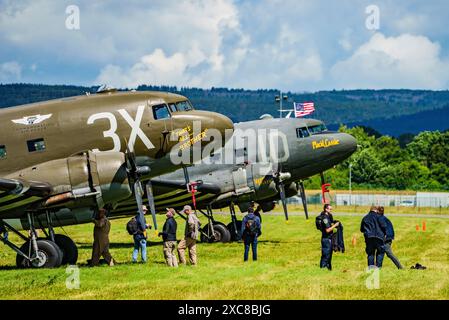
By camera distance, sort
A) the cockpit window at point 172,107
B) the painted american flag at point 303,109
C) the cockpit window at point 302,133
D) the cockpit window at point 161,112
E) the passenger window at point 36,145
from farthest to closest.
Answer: the painted american flag at point 303,109 < the cockpit window at point 302,133 < the cockpit window at point 172,107 < the cockpit window at point 161,112 < the passenger window at point 36,145

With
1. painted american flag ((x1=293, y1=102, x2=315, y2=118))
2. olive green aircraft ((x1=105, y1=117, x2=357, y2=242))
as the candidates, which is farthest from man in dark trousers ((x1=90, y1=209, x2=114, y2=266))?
painted american flag ((x1=293, y1=102, x2=315, y2=118))

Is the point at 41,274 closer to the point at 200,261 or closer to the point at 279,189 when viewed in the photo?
the point at 200,261

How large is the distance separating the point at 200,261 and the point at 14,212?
949cm

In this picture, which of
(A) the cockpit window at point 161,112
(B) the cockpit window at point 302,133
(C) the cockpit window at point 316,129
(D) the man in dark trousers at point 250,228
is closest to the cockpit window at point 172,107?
(A) the cockpit window at point 161,112

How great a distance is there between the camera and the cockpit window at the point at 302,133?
144 feet

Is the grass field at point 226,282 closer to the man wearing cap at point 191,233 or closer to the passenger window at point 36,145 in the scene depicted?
the man wearing cap at point 191,233

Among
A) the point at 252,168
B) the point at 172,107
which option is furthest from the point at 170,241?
the point at 252,168

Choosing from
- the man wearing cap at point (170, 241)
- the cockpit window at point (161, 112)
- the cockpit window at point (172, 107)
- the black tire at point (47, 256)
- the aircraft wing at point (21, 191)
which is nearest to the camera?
the aircraft wing at point (21, 191)

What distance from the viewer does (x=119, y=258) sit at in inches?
1379

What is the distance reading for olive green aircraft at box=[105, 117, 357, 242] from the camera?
135ft

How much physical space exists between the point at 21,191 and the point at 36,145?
2.69m

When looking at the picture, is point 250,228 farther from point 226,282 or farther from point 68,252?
point 226,282

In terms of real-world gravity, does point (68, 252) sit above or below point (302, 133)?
below

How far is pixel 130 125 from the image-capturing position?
27.9 m
